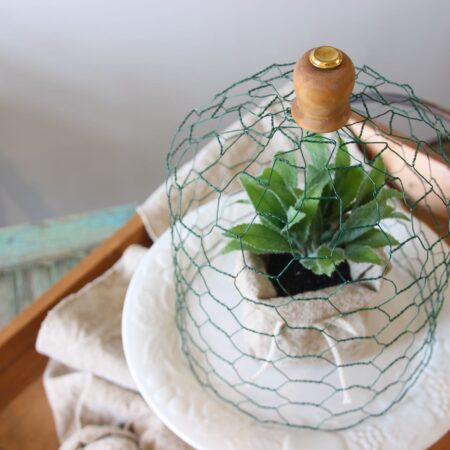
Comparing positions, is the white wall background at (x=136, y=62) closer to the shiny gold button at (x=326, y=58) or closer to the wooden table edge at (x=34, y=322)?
the wooden table edge at (x=34, y=322)

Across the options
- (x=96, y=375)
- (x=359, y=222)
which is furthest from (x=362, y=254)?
(x=96, y=375)

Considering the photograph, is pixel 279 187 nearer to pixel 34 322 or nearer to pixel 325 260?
pixel 325 260

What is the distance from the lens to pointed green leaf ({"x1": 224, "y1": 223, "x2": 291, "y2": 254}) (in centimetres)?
41

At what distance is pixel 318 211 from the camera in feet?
1.39

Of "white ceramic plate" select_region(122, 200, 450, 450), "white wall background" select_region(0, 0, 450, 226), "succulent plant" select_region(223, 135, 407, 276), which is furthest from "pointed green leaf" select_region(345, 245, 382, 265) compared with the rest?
"white wall background" select_region(0, 0, 450, 226)

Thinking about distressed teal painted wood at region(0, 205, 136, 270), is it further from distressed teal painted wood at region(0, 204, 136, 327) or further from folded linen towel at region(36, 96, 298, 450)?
folded linen towel at region(36, 96, 298, 450)

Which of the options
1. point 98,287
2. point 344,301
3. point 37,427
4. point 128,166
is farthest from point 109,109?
point 344,301

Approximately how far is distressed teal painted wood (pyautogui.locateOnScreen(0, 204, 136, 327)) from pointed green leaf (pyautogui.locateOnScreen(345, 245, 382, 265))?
39cm

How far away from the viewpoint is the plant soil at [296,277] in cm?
45

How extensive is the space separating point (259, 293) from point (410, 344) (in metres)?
0.13

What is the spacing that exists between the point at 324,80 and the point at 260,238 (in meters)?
0.13

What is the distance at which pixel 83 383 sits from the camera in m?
0.59

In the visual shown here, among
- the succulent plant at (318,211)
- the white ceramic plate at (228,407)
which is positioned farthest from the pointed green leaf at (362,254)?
the white ceramic plate at (228,407)

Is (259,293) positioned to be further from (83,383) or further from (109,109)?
(109,109)
